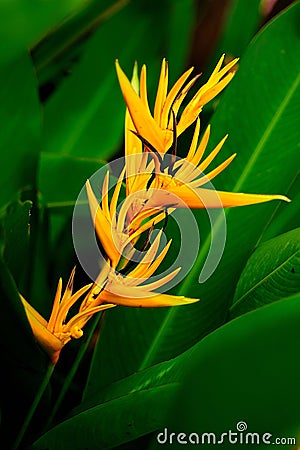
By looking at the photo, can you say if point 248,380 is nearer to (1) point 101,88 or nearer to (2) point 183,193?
(2) point 183,193

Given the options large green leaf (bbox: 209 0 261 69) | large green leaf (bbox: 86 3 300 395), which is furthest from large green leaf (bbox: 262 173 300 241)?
large green leaf (bbox: 209 0 261 69)

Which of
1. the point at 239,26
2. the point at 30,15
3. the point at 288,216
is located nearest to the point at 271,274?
the point at 288,216

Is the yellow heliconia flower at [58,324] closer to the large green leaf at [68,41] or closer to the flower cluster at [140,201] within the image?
the flower cluster at [140,201]

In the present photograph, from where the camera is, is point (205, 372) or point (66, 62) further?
point (66, 62)

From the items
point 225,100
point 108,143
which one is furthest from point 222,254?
point 108,143

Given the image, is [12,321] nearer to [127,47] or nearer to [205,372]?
[205,372]

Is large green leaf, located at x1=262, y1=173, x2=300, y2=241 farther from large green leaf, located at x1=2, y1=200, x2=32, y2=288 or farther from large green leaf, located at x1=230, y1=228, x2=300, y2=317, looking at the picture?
large green leaf, located at x1=2, y1=200, x2=32, y2=288
